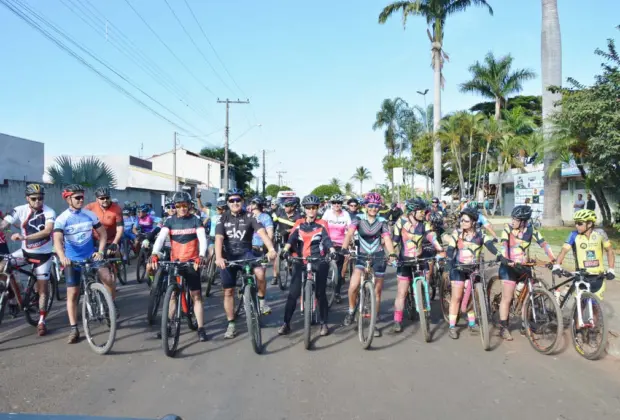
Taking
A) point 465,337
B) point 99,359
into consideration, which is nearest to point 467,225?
point 465,337

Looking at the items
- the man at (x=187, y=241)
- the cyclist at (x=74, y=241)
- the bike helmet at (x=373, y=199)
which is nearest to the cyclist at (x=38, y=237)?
the cyclist at (x=74, y=241)

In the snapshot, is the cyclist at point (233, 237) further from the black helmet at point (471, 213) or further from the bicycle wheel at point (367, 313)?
the black helmet at point (471, 213)

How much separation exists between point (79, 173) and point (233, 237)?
51.2ft

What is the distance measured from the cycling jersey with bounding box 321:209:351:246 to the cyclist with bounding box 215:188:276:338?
2568mm

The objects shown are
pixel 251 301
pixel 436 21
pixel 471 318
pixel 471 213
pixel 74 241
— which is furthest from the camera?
Result: pixel 436 21

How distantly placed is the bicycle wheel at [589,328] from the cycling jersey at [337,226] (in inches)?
159

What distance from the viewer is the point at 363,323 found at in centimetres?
610

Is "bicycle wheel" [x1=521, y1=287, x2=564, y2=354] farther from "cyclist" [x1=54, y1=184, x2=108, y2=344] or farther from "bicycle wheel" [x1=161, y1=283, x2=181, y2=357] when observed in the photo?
"cyclist" [x1=54, y1=184, x2=108, y2=344]

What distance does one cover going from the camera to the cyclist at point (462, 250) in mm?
6344

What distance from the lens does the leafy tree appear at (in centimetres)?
7806

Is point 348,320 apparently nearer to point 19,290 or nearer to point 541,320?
point 541,320

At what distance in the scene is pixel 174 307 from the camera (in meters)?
5.80

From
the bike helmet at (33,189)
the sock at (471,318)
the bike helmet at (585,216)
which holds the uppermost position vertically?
the bike helmet at (33,189)

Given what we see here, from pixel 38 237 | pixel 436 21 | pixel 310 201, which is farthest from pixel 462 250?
pixel 436 21
